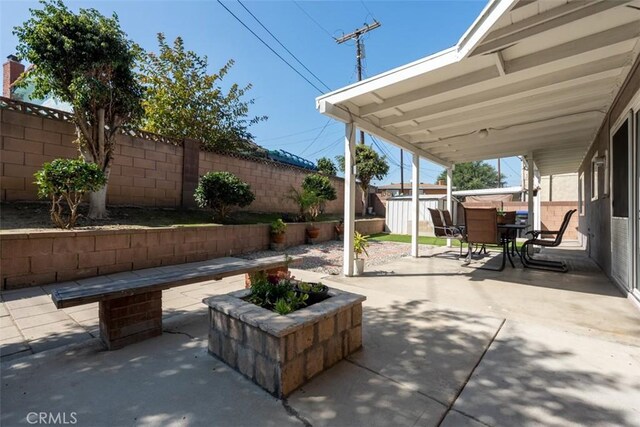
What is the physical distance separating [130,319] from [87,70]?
503 centimetres

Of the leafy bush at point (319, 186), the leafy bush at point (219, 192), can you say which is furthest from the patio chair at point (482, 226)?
the leafy bush at point (319, 186)

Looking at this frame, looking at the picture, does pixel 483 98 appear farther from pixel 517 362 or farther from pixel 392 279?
pixel 517 362

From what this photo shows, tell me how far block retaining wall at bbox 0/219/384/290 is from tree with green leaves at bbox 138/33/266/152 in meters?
3.58

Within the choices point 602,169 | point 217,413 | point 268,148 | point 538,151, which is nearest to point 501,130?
Answer: point 602,169

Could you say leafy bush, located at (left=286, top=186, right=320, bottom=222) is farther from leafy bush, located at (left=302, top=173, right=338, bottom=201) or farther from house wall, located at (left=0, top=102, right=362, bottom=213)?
house wall, located at (left=0, top=102, right=362, bottom=213)

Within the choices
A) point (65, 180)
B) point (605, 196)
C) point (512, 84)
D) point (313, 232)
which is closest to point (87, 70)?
point (65, 180)

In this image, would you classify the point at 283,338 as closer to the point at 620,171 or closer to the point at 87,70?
the point at 620,171

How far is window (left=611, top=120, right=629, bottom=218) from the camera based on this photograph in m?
3.32

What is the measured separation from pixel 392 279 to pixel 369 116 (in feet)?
8.86

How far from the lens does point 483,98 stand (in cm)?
393

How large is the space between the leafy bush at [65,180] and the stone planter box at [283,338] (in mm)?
3904

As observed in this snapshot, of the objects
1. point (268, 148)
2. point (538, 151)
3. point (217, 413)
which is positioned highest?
point (268, 148)

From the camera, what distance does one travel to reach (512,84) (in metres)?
3.58

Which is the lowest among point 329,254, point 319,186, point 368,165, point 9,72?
point 329,254
